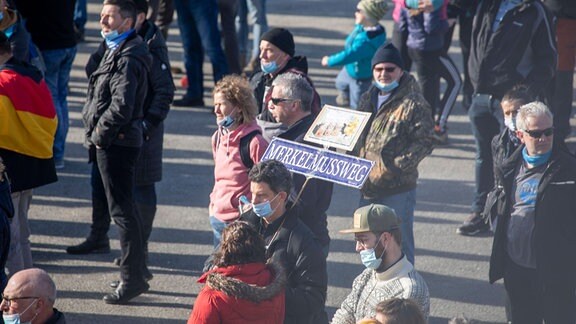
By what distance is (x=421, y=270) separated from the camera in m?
8.57

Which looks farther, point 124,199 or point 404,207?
point 124,199

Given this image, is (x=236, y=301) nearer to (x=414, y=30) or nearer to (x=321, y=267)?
(x=321, y=267)

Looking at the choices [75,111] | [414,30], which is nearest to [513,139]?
[414,30]

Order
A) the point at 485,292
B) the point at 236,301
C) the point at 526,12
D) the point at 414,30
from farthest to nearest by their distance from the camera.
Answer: the point at 414,30
the point at 526,12
the point at 485,292
the point at 236,301

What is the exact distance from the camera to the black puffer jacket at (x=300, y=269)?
222 inches

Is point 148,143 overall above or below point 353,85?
above

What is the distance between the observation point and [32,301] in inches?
211

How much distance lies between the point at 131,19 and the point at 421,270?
302cm

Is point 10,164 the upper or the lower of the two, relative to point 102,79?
lower

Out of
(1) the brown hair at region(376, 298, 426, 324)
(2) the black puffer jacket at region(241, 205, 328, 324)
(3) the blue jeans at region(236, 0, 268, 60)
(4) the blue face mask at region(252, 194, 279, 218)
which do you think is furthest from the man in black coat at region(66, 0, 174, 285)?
(3) the blue jeans at region(236, 0, 268, 60)

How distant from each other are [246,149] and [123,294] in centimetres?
161

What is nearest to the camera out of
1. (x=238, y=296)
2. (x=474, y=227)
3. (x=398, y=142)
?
(x=238, y=296)

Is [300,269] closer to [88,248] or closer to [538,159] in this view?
[538,159]

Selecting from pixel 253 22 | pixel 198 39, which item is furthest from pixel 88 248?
pixel 253 22
